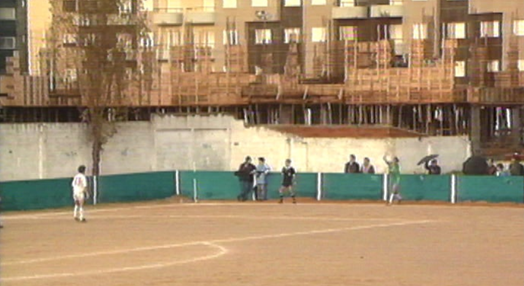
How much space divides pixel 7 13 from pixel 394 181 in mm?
43499

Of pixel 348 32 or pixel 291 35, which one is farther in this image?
pixel 348 32

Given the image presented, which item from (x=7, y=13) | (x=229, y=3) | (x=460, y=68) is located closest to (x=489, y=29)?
(x=460, y=68)

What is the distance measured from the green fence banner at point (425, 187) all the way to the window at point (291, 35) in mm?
25227

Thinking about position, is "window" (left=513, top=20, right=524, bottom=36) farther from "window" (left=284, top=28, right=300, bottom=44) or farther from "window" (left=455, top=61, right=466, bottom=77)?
Answer: "window" (left=284, top=28, right=300, bottom=44)

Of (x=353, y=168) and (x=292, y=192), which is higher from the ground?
(x=353, y=168)

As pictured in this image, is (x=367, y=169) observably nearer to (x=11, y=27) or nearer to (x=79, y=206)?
(x=79, y=206)

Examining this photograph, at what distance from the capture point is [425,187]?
1681 inches

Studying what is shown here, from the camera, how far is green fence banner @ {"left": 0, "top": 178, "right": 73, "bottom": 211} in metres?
39.5

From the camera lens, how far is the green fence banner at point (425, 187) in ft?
139

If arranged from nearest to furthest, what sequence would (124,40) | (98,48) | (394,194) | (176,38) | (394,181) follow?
(394,181), (394,194), (98,48), (124,40), (176,38)

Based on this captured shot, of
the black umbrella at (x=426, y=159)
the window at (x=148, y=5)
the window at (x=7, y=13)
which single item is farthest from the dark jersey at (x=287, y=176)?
the window at (x=7, y=13)

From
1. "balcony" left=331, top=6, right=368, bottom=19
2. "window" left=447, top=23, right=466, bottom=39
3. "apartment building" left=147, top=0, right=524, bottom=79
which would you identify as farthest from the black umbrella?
"balcony" left=331, top=6, right=368, bottom=19

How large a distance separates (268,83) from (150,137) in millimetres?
12317

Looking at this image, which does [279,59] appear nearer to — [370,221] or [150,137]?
[150,137]
